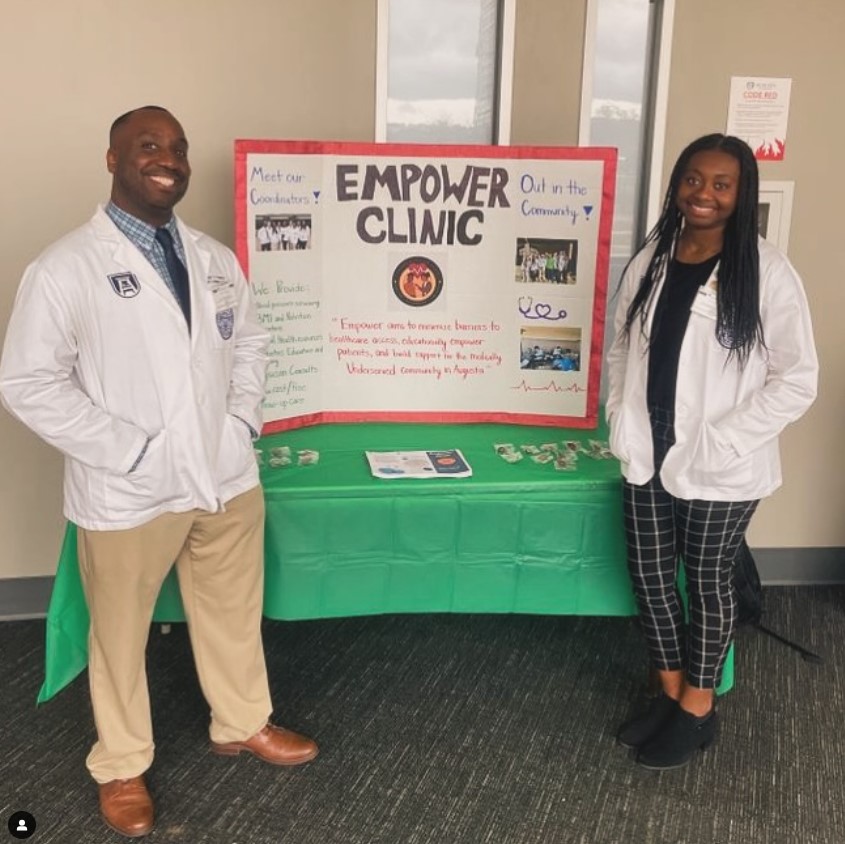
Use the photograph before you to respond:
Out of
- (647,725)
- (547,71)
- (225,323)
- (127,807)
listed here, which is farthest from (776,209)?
(127,807)

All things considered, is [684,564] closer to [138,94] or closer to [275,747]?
[275,747]

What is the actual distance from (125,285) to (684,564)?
145cm

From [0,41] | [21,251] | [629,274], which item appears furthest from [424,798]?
[0,41]

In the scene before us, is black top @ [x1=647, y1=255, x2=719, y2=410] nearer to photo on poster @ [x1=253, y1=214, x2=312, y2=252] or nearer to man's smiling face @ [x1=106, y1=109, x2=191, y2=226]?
photo on poster @ [x1=253, y1=214, x2=312, y2=252]

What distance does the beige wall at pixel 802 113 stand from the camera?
2912 millimetres

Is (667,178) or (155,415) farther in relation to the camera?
(667,178)

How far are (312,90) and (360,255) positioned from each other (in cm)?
63

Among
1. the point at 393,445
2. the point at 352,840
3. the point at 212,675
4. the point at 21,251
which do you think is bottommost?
the point at 352,840

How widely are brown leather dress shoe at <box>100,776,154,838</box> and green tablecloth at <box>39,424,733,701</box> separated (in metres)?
0.33

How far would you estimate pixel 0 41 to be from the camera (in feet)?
8.37

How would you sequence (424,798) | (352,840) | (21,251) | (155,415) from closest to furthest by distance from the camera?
1. (155,415)
2. (352,840)
3. (424,798)
4. (21,251)

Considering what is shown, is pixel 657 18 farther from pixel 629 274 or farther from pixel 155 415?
pixel 155 415

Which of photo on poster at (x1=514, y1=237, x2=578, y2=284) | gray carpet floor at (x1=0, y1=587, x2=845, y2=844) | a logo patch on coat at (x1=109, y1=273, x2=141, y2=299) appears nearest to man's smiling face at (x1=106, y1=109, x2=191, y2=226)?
a logo patch on coat at (x1=109, y1=273, x2=141, y2=299)

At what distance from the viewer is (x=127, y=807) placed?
2.04 metres
